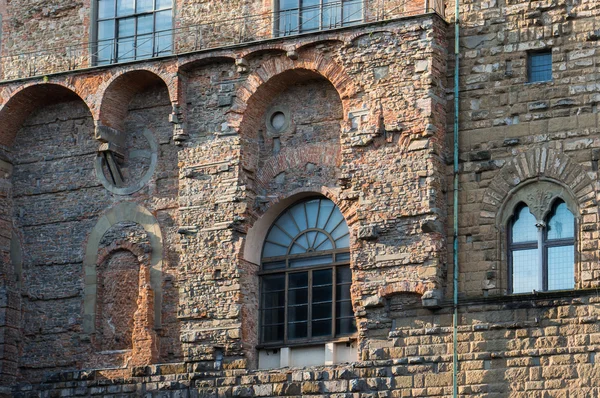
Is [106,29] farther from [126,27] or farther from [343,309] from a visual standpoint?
[343,309]

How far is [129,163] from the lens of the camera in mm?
33438

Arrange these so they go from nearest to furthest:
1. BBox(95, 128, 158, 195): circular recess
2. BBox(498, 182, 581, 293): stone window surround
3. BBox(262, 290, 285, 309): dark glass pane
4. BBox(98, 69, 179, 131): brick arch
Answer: BBox(498, 182, 581, 293): stone window surround, BBox(262, 290, 285, 309): dark glass pane, BBox(98, 69, 179, 131): brick arch, BBox(95, 128, 158, 195): circular recess

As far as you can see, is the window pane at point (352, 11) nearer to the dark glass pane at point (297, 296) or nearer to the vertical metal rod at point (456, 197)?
the vertical metal rod at point (456, 197)

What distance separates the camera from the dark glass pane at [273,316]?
3155 centimetres

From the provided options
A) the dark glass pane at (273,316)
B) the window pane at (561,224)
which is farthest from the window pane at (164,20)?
the window pane at (561,224)

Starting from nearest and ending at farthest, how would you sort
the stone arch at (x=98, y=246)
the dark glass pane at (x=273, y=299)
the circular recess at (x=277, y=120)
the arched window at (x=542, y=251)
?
the arched window at (x=542, y=251), the dark glass pane at (x=273, y=299), the circular recess at (x=277, y=120), the stone arch at (x=98, y=246)

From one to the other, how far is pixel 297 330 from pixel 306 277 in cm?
96

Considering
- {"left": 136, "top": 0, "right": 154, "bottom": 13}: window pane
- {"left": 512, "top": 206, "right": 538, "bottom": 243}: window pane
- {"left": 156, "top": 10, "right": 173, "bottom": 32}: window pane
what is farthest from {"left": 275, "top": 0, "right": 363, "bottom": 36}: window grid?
{"left": 512, "top": 206, "right": 538, "bottom": 243}: window pane

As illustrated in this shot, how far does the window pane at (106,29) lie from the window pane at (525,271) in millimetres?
9405

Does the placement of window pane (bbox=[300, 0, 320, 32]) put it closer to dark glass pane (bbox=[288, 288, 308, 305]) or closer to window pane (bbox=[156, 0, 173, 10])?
window pane (bbox=[156, 0, 173, 10])

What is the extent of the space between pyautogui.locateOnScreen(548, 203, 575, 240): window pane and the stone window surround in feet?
0.34

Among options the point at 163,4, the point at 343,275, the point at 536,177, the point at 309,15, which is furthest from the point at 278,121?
the point at 536,177

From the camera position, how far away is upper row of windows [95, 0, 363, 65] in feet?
105

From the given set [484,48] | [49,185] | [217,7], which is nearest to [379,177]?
[484,48]
